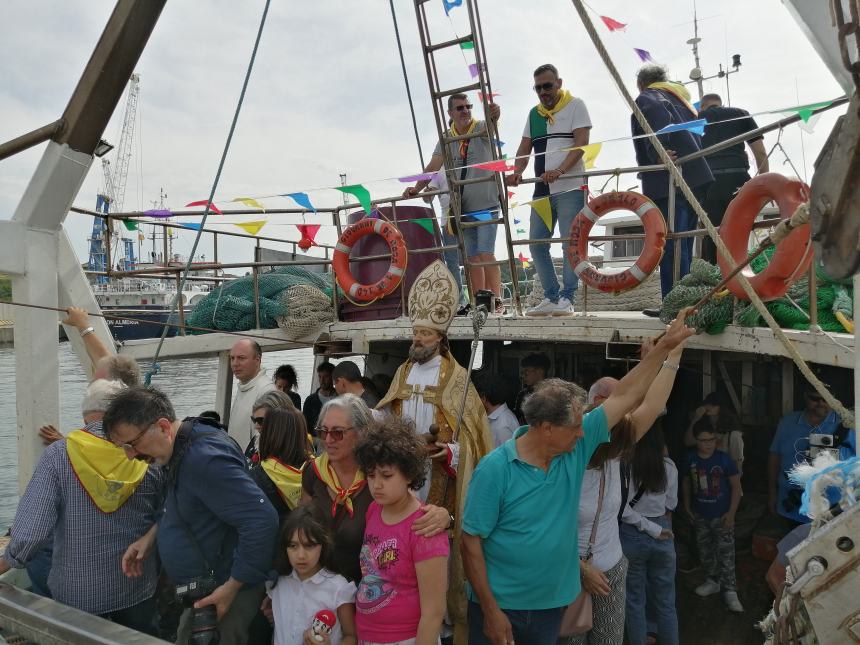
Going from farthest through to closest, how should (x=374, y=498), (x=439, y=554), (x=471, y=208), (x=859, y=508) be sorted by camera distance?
1. (x=471, y=208)
2. (x=374, y=498)
3. (x=439, y=554)
4. (x=859, y=508)

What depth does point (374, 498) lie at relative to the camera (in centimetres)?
264

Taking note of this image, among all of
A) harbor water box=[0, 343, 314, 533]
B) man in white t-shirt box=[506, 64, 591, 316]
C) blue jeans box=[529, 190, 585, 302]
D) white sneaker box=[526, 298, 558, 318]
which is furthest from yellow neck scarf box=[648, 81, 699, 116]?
harbor water box=[0, 343, 314, 533]

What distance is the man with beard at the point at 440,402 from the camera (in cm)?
395

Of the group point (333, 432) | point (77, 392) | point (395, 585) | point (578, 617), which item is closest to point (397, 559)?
point (395, 585)

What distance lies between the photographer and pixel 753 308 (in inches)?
168

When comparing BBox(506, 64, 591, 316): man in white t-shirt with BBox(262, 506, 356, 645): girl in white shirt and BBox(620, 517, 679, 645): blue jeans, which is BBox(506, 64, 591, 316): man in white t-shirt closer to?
BBox(620, 517, 679, 645): blue jeans

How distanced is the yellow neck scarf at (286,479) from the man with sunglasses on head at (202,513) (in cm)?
33

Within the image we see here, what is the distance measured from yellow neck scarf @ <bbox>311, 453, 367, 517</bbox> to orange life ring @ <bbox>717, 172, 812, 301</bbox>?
6.67ft

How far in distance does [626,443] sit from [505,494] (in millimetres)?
703

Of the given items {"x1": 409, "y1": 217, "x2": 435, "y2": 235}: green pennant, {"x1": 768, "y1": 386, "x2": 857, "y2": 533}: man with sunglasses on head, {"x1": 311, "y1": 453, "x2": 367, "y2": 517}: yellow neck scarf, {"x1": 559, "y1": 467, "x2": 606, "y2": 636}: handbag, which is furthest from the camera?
{"x1": 409, "y1": 217, "x2": 435, "y2": 235}: green pennant

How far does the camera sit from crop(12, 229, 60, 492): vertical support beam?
4.16m

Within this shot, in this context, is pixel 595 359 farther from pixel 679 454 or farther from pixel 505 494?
pixel 505 494

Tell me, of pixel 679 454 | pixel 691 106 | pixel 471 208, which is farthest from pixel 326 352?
pixel 691 106

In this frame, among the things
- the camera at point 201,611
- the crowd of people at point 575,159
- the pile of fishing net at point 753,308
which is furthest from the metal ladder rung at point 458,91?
the camera at point 201,611
